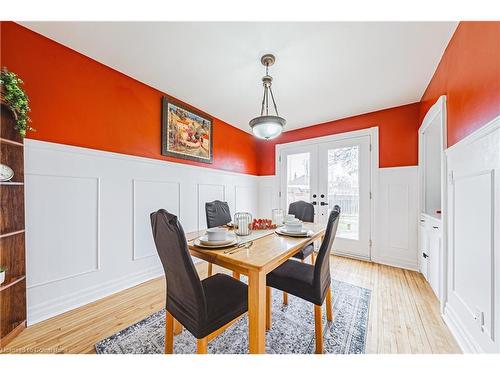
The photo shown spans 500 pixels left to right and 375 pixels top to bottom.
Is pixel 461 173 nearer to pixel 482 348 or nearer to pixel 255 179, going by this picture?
pixel 482 348

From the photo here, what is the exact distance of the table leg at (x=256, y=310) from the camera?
0.96m

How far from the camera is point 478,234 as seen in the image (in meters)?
1.17

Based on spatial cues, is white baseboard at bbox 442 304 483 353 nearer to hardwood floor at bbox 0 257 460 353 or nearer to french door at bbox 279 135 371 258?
hardwood floor at bbox 0 257 460 353

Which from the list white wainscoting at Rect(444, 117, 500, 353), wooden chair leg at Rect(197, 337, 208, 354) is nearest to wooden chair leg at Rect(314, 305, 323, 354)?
wooden chair leg at Rect(197, 337, 208, 354)

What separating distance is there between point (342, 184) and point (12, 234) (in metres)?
3.74

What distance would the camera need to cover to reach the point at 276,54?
5.71 feet

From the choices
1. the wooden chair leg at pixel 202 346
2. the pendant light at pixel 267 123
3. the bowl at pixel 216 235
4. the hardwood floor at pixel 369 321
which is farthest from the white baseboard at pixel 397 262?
the wooden chair leg at pixel 202 346

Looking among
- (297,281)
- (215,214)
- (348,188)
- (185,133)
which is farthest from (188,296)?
(348,188)

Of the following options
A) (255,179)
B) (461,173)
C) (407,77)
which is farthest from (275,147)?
(461,173)

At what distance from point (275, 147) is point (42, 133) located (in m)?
3.36

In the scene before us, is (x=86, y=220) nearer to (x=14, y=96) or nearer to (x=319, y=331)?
(x=14, y=96)

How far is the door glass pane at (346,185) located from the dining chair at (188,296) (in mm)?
2580

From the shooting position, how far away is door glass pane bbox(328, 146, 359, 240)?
10.2 ft

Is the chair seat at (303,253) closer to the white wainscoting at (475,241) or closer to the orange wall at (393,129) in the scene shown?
the white wainscoting at (475,241)
